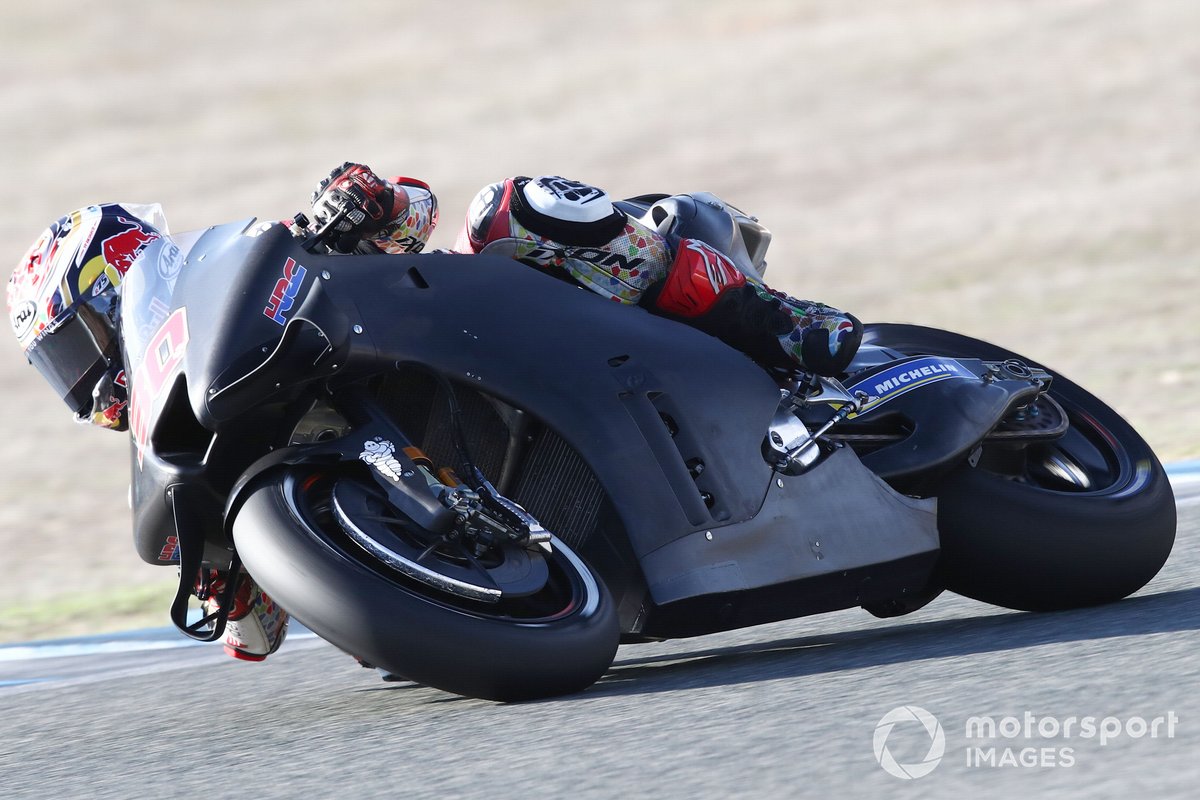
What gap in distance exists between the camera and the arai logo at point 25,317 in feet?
13.7

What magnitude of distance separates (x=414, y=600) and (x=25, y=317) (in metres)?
1.37

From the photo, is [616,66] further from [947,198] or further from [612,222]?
[612,222]

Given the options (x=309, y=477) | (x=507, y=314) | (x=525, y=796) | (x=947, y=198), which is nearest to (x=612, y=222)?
(x=507, y=314)

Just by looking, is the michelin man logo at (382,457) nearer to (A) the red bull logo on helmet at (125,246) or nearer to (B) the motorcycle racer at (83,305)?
(B) the motorcycle racer at (83,305)

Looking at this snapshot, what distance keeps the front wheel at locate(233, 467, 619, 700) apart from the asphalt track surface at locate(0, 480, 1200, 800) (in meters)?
0.11

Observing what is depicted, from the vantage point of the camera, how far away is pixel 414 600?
3465 mm

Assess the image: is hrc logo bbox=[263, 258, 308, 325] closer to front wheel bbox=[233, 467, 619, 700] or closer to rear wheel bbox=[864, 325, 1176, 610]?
front wheel bbox=[233, 467, 619, 700]

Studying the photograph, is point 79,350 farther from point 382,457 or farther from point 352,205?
point 382,457

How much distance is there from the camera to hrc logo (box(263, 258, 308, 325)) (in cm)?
378

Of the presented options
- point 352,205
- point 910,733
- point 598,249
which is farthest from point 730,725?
point 352,205

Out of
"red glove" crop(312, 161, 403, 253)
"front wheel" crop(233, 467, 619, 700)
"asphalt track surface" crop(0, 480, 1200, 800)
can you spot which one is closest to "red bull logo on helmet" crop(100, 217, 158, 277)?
"red glove" crop(312, 161, 403, 253)

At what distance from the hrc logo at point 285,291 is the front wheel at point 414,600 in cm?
35

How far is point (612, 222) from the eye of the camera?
13.8 feet

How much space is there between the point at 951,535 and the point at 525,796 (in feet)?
6.03
